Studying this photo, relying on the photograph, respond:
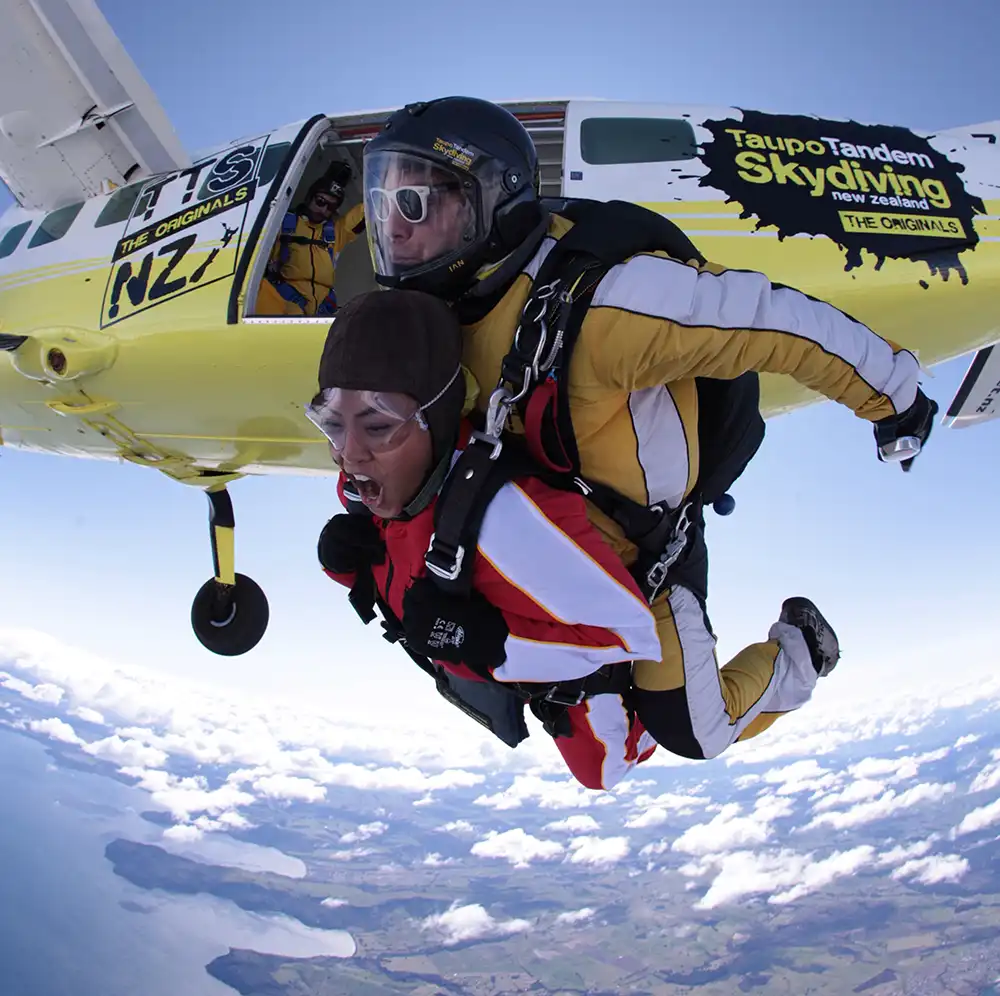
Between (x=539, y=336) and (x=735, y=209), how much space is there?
2858 millimetres

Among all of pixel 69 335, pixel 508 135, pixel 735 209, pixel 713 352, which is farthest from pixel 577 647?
pixel 69 335

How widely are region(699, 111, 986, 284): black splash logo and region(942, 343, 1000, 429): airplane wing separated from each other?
119 centimetres

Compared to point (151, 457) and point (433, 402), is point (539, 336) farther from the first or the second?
point (151, 457)

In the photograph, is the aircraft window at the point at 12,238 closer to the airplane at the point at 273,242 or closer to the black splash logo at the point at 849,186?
the airplane at the point at 273,242

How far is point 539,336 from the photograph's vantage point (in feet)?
7.55

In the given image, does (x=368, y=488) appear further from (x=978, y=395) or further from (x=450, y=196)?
(x=978, y=395)

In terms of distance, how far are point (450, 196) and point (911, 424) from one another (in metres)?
1.72

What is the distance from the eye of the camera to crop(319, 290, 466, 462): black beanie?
2.29 meters

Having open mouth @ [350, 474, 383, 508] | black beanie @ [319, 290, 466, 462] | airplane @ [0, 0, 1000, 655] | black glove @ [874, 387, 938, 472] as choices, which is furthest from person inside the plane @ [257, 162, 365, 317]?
black glove @ [874, 387, 938, 472]

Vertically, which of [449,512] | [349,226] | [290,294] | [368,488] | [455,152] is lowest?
[449,512]

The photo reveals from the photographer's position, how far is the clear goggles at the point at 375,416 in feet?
7.57

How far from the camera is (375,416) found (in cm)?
233

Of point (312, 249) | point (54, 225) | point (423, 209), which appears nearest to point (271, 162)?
point (312, 249)

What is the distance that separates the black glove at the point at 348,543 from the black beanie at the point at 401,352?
2.65ft
